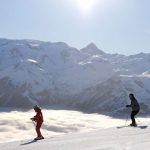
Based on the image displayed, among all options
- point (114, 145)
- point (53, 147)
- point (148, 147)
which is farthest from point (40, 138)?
point (148, 147)

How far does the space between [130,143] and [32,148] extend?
8.09 metres

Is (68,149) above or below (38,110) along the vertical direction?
below

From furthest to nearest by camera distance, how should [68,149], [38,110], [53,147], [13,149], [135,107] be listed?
[135,107] < [38,110] < [13,149] < [53,147] < [68,149]

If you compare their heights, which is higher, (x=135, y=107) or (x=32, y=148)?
(x=135, y=107)

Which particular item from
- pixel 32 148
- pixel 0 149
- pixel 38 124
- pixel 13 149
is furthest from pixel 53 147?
pixel 38 124

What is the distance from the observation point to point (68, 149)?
91.8 feet

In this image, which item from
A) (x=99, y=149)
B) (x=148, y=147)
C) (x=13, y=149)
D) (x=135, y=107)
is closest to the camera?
(x=148, y=147)

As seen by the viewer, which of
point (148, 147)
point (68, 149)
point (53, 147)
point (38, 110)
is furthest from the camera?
point (38, 110)

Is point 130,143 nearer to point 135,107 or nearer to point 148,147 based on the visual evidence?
point 148,147

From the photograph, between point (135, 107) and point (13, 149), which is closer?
point (13, 149)

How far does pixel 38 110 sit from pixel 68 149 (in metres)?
10.9

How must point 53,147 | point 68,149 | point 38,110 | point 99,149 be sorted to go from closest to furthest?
point 99,149
point 68,149
point 53,147
point 38,110

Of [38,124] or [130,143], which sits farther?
[38,124]

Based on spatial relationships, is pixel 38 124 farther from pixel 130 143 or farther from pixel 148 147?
pixel 148 147
